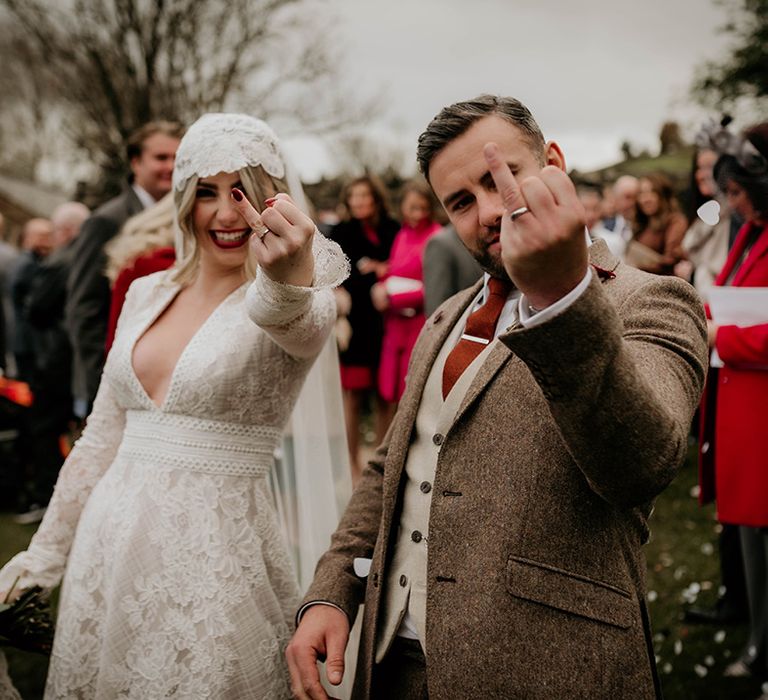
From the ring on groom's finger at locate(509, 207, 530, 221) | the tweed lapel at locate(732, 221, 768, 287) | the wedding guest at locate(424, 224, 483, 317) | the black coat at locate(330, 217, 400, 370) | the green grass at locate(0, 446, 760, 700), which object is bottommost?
the green grass at locate(0, 446, 760, 700)

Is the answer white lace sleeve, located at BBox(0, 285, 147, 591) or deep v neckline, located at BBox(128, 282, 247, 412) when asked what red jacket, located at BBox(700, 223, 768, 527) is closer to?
deep v neckline, located at BBox(128, 282, 247, 412)

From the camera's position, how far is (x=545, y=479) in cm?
146

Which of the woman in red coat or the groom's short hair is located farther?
the woman in red coat

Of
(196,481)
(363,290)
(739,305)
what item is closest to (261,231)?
(196,481)

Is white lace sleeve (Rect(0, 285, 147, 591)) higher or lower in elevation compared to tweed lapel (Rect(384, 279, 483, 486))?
lower

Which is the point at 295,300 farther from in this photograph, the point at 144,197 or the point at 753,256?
the point at 144,197

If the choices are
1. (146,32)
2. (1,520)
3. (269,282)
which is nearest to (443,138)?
(269,282)

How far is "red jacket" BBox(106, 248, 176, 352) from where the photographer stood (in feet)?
10.6

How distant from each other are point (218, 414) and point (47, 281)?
4399 mm

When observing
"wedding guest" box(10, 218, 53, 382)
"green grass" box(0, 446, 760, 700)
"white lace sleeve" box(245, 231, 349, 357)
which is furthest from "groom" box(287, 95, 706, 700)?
"wedding guest" box(10, 218, 53, 382)

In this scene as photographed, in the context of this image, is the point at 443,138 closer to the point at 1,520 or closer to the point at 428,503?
the point at 428,503

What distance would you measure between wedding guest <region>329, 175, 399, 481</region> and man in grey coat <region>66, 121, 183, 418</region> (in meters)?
2.69

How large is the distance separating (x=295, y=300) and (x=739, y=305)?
7.14 ft

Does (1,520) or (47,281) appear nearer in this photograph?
(47,281)
